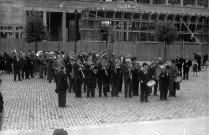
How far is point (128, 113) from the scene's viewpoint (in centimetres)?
1210

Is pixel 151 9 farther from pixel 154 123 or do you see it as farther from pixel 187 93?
pixel 154 123

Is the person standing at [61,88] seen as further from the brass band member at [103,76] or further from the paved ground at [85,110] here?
the brass band member at [103,76]

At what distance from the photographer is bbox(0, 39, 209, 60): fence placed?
34.5 m

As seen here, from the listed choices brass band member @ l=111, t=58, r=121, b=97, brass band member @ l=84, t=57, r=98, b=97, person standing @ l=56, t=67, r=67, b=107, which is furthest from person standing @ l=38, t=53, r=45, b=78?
person standing @ l=56, t=67, r=67, b=107

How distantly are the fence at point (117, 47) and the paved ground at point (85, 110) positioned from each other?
18122 millimetres

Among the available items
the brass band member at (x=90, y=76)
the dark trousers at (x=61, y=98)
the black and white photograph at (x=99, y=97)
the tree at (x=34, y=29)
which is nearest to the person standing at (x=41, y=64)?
the black and white photograph at (x=99, y=97)

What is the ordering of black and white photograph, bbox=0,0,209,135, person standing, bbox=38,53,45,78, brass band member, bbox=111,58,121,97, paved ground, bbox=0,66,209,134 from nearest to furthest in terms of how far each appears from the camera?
black and white photograph, bbox=0,0,209,135 < paved ground, bbox=0,66,209,134 < brass band member, bbox=111,58,121,97 < person standing, bbox=38,53,45,78

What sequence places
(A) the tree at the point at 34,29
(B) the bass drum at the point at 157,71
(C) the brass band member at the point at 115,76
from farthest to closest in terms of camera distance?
(A) the tree at the point at 34,29 < (C) the brass band member at the point at 115,76 < (B) the bass drum at the point at 157,71

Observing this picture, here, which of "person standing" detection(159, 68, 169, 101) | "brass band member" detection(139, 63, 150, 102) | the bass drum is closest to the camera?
"brass band member" detection(139, 63, 150, 102)

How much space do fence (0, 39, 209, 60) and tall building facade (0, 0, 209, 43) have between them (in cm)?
469

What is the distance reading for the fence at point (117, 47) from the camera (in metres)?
34.5

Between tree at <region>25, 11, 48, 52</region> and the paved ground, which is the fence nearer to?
tree at <region>25, 11, 48, 52</region>

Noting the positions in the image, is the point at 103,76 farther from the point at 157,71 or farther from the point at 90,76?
the point at 157,71

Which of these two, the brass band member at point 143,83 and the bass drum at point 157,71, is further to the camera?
the bass drum at point 157,71
